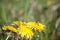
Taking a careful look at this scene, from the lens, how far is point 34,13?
3.46 m

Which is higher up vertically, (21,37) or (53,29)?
(53,29)

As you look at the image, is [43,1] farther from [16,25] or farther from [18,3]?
[16,25]

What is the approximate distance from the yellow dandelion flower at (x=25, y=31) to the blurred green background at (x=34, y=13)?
1.92 feet

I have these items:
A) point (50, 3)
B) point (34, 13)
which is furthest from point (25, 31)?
point (50, 3)

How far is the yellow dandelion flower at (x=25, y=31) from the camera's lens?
1935 mm

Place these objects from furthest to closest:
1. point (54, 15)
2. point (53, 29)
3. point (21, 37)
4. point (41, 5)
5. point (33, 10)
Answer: point (41, 5) → point (33, 10) → point (54, 15) → point (53, 29) → point (21, 37)

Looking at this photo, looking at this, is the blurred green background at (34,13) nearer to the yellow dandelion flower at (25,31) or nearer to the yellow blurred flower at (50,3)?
the yellow blurred flower at (50,3)

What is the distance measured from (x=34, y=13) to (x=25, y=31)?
149cm

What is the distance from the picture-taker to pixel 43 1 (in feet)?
12.8

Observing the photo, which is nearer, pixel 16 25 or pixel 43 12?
pixel 16 25

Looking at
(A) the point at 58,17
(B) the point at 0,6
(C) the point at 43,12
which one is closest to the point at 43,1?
(C) the point at 43,12

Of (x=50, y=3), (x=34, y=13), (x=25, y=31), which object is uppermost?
(x=50, y=3)

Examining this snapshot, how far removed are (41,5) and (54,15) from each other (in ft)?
2.39

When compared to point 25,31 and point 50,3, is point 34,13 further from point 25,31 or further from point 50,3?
point 25,31
